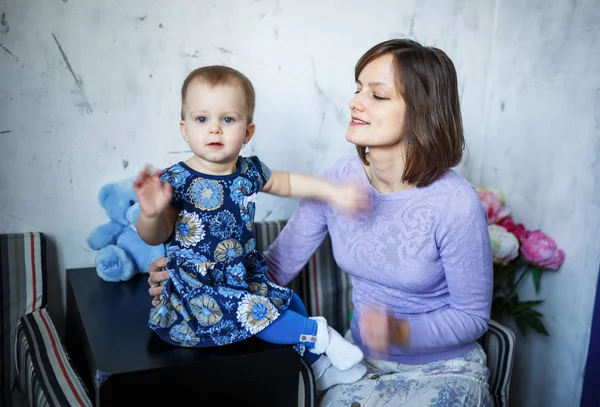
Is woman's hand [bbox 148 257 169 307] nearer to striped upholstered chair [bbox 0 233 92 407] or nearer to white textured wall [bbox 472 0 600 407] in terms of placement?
striped upholstered chair [bbox 0 233 92 407]

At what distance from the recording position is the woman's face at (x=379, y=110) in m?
1.41

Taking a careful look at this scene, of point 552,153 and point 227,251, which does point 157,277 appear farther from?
point 552,153

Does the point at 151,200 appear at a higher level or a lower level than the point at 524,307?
higher

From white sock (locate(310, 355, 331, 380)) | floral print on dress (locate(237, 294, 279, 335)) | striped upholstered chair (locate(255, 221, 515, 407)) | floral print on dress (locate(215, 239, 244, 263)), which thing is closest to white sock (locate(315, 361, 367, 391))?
white sock (locate(310, 355, 331, 380))

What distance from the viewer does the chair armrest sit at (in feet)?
5.17

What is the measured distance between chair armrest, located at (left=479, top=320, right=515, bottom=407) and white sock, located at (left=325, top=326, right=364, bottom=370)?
1.47 ft

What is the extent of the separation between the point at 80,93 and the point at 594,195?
159 centimetres

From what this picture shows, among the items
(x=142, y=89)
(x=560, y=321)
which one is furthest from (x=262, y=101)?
(x=560, y=321)

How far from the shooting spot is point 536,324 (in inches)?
79.0

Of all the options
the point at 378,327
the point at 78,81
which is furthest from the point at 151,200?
the point at 78,81

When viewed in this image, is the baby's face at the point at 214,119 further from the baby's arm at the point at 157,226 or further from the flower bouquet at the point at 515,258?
the flower bouquet at the point at 515,258

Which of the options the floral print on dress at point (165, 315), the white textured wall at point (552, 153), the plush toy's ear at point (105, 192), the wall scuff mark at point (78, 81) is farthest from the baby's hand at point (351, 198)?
the white textured wall at point (552, 153)

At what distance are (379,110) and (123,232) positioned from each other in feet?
2.62

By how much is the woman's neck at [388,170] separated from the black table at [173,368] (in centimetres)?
50
